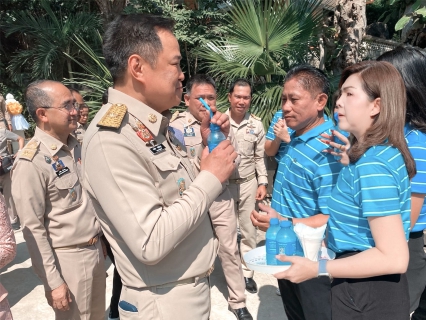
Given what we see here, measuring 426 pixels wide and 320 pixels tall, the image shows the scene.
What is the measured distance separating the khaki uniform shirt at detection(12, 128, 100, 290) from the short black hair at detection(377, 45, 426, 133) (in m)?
1.83

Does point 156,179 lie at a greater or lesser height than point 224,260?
greater

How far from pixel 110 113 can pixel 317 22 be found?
14.1 feet

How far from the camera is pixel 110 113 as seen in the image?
4.45 feet

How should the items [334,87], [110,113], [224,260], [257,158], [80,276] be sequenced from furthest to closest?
[334,87] < [257,158] < [224,260] < [80,276] < [110,113]

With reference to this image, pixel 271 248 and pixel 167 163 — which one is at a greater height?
pixel 167 163

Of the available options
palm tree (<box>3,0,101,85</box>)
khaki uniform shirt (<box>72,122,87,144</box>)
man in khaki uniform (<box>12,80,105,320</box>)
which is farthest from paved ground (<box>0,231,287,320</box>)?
palm tree (<box>3,0,101,85</box>)

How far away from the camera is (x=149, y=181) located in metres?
1.29

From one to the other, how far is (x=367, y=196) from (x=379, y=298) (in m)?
0.42

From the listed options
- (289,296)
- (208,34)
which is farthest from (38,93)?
(208,34)

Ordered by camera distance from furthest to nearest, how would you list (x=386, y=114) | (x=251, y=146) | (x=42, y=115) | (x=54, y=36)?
(x=54, y=36) → (x=251, y=146) → (x=42, y=115) → (x=386, y=114)

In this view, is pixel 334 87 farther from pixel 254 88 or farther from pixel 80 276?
pixel 80 276

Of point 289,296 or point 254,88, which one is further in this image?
point 254,88

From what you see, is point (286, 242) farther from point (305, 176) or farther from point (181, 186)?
point (305, 176)

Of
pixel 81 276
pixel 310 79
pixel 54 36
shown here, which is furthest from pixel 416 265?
pixel 54 36
